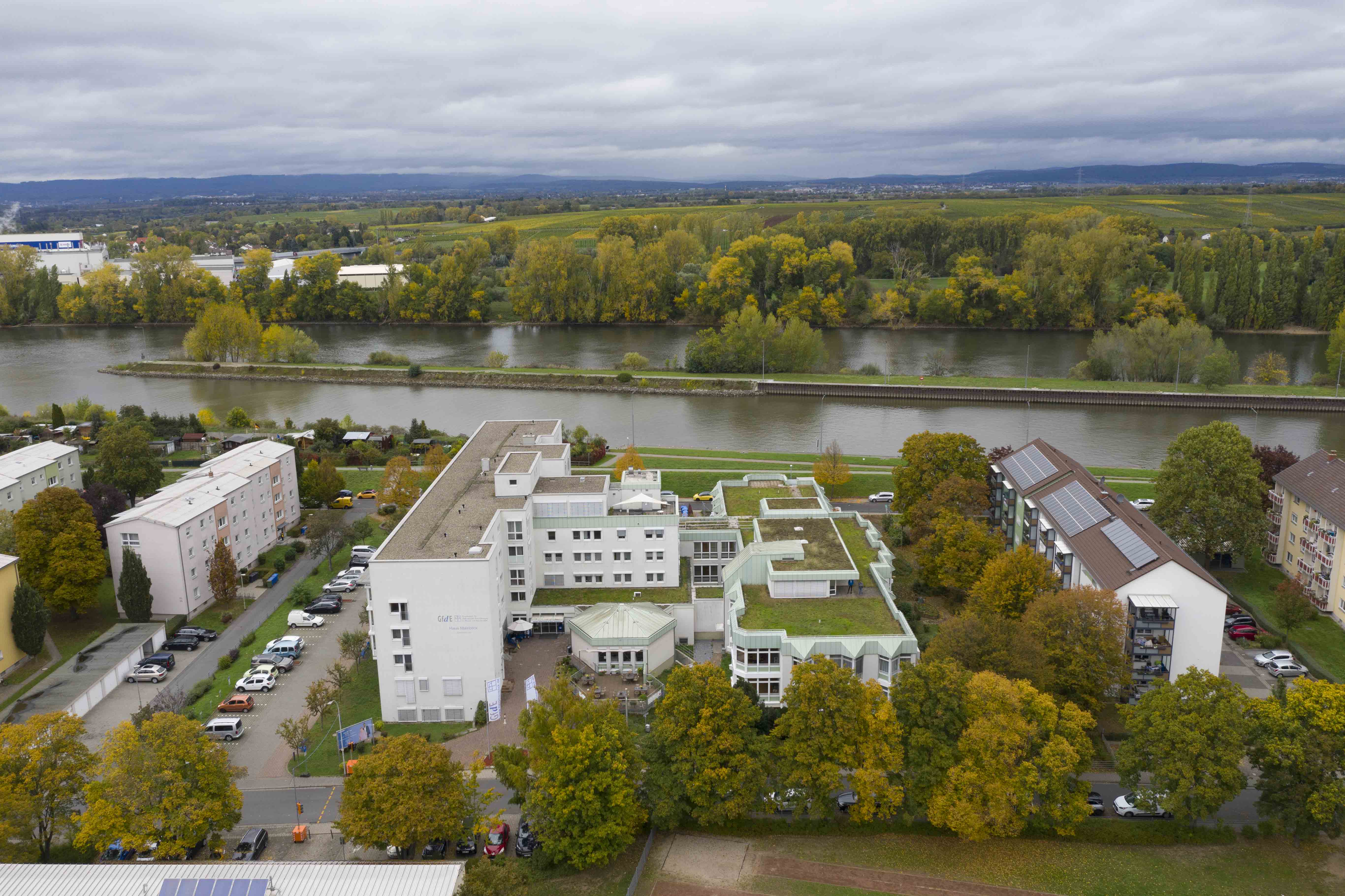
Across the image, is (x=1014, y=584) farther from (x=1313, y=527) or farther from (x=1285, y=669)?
(x=1313, y=527)

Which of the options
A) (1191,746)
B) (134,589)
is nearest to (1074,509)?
(1191,746)

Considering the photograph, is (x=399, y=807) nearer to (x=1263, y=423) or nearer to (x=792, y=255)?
(x=1263, y=423)

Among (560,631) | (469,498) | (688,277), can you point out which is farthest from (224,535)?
(688,277)

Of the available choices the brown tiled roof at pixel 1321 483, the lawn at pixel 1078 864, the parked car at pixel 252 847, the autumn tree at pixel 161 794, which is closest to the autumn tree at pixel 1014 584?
the lawn at pixel 1078 864

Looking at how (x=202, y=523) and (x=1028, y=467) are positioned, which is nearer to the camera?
(x=202, y=523)

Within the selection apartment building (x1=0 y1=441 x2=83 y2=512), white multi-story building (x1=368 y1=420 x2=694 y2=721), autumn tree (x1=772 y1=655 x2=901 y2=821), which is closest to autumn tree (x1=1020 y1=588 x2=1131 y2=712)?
autumn tree (x1=772 y1=655 x2=901 y2=821)

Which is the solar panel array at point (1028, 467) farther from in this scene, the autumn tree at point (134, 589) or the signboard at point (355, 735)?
the autumn tree at point (134, 589)
